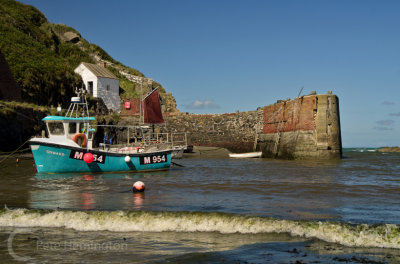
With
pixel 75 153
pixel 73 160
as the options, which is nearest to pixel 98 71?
pixel 75 153

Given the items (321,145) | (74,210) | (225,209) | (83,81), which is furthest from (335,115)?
(83,81)

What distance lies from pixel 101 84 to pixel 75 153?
29682 millimetres

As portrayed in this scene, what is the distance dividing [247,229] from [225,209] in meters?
1.52

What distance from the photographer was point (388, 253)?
6.09 m

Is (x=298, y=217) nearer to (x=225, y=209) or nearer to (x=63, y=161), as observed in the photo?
(x=225, y=209)

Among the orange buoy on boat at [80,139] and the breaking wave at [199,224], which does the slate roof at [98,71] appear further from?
the breaking wave at [199,224]

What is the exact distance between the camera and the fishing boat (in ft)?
54.9

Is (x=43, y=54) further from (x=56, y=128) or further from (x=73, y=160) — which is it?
(x=73, y=160)

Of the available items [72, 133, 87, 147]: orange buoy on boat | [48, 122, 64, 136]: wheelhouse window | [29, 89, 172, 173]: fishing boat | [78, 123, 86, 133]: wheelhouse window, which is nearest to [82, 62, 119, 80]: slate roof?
[78, 123, 86, 133]: wheelhouse window

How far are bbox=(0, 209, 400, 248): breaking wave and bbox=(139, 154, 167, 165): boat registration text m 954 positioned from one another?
1034cm

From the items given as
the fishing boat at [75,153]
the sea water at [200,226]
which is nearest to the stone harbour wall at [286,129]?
the fishing boat at [75,153]

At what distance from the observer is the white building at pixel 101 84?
44.8m

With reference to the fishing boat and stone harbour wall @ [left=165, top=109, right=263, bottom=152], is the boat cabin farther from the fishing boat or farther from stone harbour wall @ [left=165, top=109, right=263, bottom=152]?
stone harbour wall @ [left=165, top=109, right=263, bottom=152]

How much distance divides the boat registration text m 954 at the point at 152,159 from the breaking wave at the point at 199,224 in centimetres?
1034
